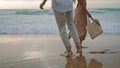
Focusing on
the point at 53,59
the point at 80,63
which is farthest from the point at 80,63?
the point at 53,59

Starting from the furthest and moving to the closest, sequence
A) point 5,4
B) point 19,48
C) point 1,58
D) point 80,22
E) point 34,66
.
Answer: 1. point 5,4
2. point 19,48
3. point 80,22
4. point 1,58
5. point 34,66

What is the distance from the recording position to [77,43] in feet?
24.0

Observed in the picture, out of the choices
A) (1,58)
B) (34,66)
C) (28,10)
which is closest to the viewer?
(34,66)

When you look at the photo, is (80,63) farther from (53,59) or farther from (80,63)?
(53,59)

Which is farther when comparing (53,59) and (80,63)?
(53,59)

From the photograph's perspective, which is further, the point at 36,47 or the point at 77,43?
the point at 36,47

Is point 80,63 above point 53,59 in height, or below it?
above

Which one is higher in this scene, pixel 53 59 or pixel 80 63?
pixel 80 63

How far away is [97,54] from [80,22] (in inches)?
32.6

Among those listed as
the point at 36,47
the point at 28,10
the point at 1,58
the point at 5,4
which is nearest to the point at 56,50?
the point at 36,47

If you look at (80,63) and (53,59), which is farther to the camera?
(53,59)

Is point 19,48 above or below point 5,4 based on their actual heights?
above

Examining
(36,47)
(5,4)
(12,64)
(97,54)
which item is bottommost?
(5,4)

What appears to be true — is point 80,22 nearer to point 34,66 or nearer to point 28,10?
point 34,66
